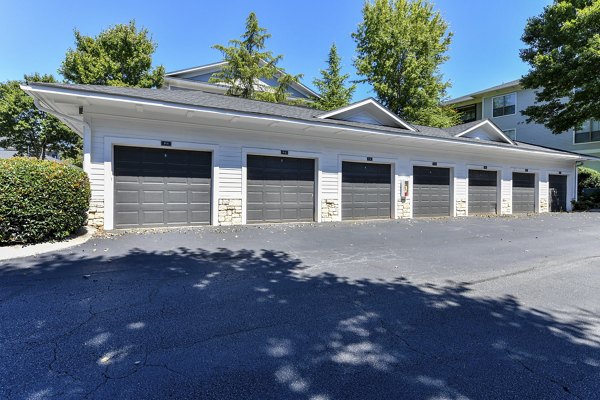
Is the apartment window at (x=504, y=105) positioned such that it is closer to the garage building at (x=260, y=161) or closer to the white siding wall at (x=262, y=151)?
the garage building at (x=260, y=161)

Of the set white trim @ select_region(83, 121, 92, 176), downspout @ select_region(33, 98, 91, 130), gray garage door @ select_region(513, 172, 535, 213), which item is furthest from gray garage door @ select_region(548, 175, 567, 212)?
downspout @ select_region(33, 98, 91, 130)

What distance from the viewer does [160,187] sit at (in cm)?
873

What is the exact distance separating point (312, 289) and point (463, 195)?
40.4 ft

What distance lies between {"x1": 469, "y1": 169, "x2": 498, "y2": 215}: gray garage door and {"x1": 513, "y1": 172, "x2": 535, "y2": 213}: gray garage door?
4.82 feet

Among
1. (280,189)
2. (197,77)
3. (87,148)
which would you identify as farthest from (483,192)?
(197,77)

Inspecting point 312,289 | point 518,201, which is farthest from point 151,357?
point 518,201

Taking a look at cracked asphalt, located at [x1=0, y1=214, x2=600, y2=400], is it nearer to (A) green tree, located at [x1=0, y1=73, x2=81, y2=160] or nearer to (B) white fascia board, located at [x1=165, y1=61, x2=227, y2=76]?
(B) white fascia board, located at [x1=165, y1=61, x2=227, y2=76]

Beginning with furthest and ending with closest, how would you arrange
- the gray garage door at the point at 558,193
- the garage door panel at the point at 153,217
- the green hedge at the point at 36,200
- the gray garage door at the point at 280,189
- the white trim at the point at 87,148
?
the gray garage door at the point at 558,193, the gray garage door at the point at 280,189, the garage door panel at the point at 153,217, the white trim at the point at 87,148, the green hedge at the point at 36,200

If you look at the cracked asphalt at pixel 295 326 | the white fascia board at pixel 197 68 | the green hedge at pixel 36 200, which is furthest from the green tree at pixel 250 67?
the cracked asphalt at pixel 295 326

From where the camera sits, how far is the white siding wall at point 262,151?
26.6 ft

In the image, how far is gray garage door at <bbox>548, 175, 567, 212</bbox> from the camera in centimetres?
1679

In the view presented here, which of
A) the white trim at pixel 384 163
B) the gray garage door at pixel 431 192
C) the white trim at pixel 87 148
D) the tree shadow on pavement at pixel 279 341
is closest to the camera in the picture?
the tree shadow on pavement at pixel 279 341

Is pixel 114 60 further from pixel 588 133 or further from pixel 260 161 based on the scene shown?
pixel 588 133

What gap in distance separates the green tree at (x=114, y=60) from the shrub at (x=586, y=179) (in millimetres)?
28254
